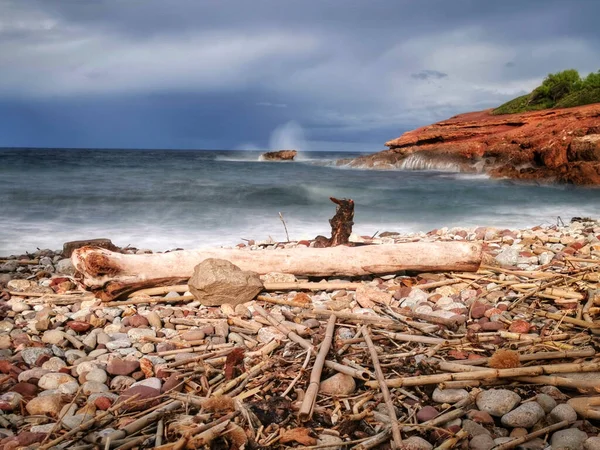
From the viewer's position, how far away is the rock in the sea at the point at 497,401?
2531 millimetres

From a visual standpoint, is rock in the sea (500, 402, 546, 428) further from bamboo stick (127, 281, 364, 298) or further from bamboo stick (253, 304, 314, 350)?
bamboo stick (127, 281, 364, 298)

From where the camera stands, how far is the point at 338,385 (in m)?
2.77

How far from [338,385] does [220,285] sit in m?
1.81

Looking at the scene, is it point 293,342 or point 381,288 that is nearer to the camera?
point 293,342

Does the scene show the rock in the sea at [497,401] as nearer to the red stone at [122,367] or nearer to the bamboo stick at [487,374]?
the bamboo stick at [487,374]

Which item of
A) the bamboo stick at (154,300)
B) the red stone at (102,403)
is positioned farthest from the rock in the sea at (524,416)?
the bamboo stick at (154,300)

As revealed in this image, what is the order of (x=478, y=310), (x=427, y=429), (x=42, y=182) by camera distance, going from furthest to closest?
(x=42, y=182) → (x=478, y=310) → (x=427, y=429)

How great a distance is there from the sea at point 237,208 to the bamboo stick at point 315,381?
321 centimetres

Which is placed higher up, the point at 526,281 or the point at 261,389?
the point at 526,281

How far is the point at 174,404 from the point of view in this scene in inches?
104

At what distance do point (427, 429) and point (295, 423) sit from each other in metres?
0.64

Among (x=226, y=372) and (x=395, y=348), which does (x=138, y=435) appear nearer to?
(x=226, y=372)

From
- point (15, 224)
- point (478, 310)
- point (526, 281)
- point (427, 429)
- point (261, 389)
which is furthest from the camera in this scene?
point (15, 224)

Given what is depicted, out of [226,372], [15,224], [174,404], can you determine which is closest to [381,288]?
[226,372]
